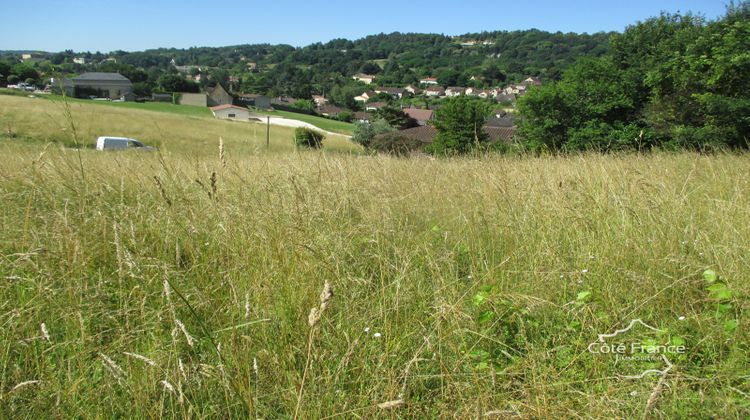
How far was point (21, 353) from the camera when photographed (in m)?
1.45

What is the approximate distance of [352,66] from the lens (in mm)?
167250

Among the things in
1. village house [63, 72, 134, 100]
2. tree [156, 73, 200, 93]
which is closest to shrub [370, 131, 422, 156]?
village house [63, 72, 134, 100]

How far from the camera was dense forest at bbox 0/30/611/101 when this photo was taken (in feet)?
319

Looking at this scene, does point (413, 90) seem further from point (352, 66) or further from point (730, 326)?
point (730, 326)

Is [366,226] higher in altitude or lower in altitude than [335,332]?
higher

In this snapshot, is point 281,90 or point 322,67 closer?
point 281,90

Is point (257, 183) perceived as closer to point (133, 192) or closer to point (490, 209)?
point (133, 192)

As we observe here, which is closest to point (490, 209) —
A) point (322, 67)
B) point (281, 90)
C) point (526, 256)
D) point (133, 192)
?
point (526, 256)

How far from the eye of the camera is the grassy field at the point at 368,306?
51.4 inches

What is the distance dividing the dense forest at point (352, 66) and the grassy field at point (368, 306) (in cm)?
7751

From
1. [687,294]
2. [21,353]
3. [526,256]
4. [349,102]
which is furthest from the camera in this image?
[349,102]

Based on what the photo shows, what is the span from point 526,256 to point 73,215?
2.42m

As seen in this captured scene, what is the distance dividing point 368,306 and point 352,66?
174319 millimetres

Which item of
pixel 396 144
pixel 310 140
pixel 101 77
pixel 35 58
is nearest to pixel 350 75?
pixel 101 77
